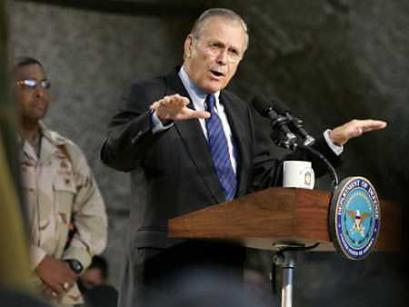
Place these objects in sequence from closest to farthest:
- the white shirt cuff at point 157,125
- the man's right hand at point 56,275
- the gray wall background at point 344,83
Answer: the white shirt cuff at point 157,125 → the man's right hand at point 56,275 → the gray wall background at point 344,83

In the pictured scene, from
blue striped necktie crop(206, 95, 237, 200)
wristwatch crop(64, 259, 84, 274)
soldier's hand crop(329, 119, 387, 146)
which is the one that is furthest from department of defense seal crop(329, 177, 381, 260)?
wristwatch crop(64, 259, 84, 274)

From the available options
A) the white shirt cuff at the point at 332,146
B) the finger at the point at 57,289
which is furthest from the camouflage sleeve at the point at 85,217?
the white shirt cuff at the point at 332,146

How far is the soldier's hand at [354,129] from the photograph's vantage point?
2.20m

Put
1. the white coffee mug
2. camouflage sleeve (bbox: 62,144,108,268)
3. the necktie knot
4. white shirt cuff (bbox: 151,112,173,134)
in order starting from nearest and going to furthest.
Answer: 1. white shirt cuff (bbox: 151,112,173,134)
2. the white coffee mug
3. the necktie knot
4. camouflage sleeve (bbox: 62,144,108,268)

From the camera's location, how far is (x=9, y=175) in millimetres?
310

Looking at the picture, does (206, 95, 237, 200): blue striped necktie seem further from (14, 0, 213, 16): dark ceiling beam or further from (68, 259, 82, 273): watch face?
(14, 0, 213, 16): dark ceiling beam

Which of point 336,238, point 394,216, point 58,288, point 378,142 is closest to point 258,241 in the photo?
point 336,238

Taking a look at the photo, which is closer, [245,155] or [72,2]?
[245,155]

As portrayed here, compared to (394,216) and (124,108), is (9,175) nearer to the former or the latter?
(124,108)

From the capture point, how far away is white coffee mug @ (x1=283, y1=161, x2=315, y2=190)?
2.09 metres

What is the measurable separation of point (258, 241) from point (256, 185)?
0.99ft

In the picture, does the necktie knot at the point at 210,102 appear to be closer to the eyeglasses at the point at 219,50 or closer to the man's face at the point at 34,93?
the eyeglasses at the point at 219,50

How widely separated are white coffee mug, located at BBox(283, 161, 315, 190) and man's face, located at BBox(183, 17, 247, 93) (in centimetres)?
28

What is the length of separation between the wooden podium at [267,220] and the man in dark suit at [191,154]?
0.12 meters
